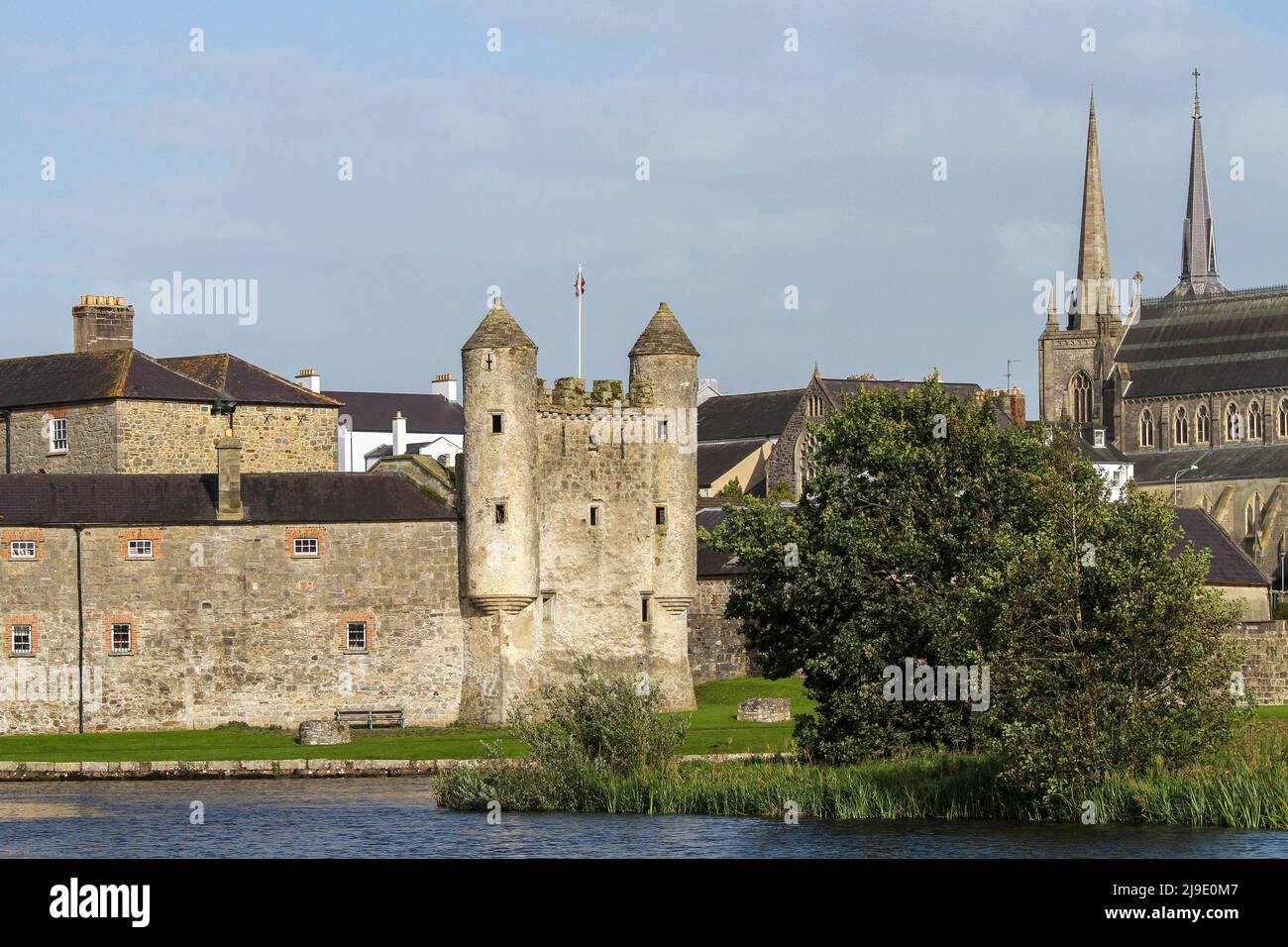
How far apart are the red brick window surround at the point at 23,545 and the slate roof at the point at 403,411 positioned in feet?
205

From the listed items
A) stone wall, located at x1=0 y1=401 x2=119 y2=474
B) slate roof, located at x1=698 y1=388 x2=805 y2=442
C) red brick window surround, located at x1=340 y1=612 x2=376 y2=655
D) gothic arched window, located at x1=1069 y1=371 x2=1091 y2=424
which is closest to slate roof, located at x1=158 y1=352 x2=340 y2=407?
stone wall, located at x1=0 y1=401 x2=119 y2=474

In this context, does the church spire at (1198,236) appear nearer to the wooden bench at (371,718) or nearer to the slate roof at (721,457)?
the slate roof at (721,457)

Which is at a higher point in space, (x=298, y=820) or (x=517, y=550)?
(x=517, y=550)

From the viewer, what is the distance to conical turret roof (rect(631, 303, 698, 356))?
6631cm

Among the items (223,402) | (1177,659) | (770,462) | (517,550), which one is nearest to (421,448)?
(770,462)

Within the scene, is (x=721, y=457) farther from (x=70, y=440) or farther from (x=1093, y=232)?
(x=70, y=440)

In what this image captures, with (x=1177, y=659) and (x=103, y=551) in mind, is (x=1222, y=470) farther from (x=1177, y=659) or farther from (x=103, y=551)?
(x=1177, y=659)

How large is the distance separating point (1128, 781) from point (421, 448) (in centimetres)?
8287

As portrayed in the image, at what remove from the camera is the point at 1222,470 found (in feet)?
436

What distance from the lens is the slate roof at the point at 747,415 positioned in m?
129

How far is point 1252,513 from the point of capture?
128 meters

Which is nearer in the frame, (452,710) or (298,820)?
(298,820)

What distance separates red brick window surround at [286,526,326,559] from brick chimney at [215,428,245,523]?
1.48 metres

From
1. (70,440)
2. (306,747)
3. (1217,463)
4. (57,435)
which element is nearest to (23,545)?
(306,747)
